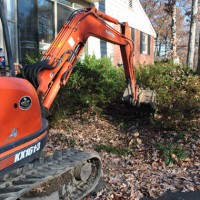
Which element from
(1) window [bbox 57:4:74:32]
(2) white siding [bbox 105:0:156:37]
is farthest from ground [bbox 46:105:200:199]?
(2) white siding [bbox 105:0:156:37]

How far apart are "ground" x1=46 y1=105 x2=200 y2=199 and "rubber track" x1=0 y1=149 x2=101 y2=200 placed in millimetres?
270

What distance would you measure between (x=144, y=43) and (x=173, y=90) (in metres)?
12.8

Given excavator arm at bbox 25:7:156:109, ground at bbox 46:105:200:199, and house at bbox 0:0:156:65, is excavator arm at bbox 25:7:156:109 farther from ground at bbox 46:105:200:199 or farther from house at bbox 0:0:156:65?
house at bbox 0:0:156:65

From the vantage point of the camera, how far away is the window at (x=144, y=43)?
21391mm

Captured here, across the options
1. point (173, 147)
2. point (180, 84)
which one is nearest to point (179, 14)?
point (180, 84)

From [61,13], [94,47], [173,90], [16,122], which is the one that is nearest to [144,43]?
[94,47]

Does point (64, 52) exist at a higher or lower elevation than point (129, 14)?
lower

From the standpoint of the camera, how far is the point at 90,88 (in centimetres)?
930

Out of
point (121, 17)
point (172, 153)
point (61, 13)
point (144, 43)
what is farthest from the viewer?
point (144, 43)

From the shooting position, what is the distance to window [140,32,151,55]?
70.2 feet

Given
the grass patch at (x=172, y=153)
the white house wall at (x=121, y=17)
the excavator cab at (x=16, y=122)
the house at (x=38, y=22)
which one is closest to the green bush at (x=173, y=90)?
the grass patch at (x=172, y=153)

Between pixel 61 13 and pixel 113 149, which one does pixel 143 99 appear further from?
pixel 61 13

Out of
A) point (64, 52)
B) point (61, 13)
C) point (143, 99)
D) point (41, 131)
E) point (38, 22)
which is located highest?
point (61, 13)

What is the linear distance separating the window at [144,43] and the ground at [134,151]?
12.5m
